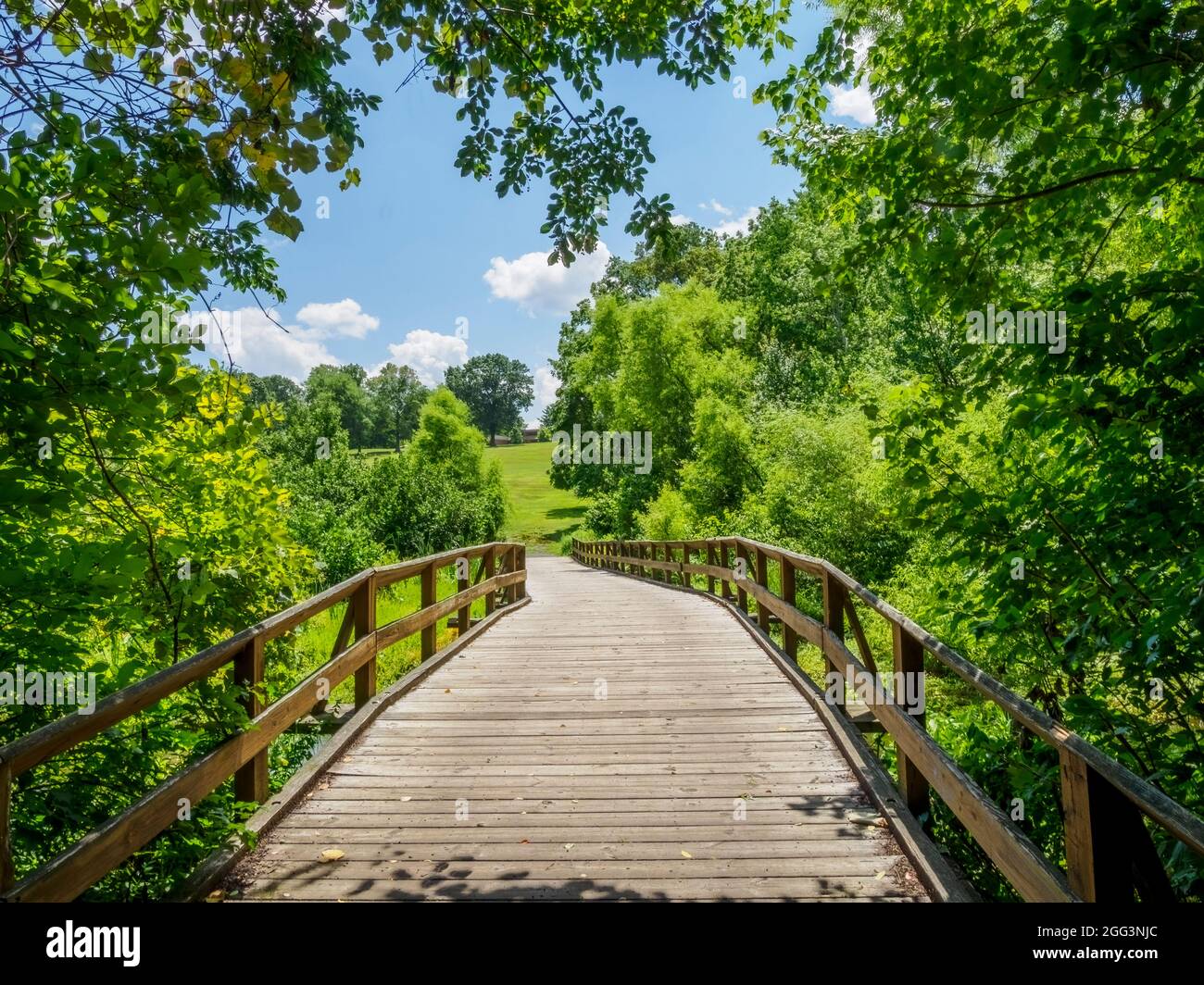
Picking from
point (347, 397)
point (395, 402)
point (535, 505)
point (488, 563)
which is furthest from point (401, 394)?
point (488, 563)

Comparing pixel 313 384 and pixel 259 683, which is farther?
pixel 313 384

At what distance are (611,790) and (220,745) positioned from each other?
2.13 metres

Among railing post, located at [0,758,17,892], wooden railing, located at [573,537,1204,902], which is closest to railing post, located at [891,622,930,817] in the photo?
wooden railing, located at [573,537,1204,902]

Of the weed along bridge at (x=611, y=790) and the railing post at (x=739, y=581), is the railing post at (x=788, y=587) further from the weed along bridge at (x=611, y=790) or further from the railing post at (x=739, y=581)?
the railing post at (x=739, y=581)

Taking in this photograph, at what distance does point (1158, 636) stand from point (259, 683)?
13.8 ft

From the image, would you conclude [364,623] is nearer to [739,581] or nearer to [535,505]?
[739,581]

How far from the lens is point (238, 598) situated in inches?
290

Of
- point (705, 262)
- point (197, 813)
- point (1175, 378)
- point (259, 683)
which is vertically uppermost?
point (705, 262)

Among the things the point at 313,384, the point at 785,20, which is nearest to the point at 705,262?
the point at 785,20

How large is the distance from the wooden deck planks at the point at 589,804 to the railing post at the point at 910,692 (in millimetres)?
225

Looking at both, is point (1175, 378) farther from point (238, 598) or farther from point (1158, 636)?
point (238, 598)

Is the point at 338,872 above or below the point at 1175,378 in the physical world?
below

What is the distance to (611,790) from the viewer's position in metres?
4.52

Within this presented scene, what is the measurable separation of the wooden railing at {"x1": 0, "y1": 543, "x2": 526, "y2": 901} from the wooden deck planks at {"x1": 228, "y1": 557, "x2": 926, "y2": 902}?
1.53 feet
